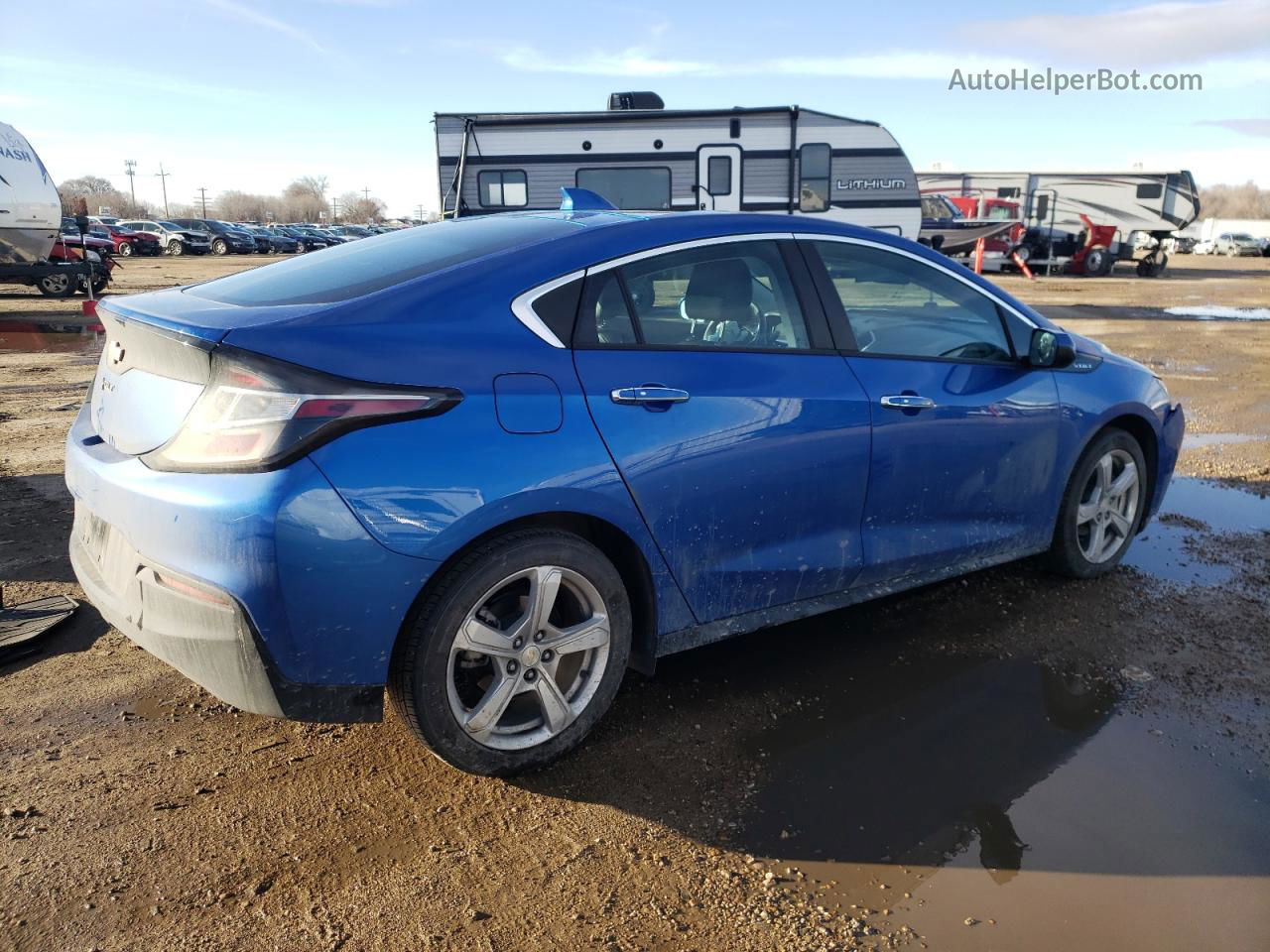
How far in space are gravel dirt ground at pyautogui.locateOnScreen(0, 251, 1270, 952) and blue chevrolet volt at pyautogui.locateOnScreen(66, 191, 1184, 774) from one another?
1.01 feet

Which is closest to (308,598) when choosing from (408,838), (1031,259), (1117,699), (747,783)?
(408,838)

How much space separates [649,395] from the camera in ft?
9.64

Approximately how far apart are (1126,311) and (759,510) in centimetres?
1915

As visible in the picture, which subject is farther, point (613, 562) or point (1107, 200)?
point (1107, 200)

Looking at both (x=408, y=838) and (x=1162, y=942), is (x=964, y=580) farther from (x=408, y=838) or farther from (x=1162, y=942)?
(x=408, y=838)

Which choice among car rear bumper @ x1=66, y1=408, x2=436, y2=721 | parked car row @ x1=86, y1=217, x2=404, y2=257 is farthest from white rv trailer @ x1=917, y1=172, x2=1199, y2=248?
car rear bumper @ x1=66, y1=408, x2=436, y2=721

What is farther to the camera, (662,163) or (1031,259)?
(1031,259)

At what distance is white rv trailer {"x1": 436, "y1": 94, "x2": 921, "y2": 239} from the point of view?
572 inches

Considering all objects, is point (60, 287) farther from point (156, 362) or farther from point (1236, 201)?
point (1236, 201)

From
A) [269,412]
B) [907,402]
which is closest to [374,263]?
[269,412]

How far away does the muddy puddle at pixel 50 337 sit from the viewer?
12500mm

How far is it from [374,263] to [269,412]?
2.97 ft

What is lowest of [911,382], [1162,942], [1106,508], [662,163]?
[1162,942]

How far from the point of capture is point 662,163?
14.7 metres
